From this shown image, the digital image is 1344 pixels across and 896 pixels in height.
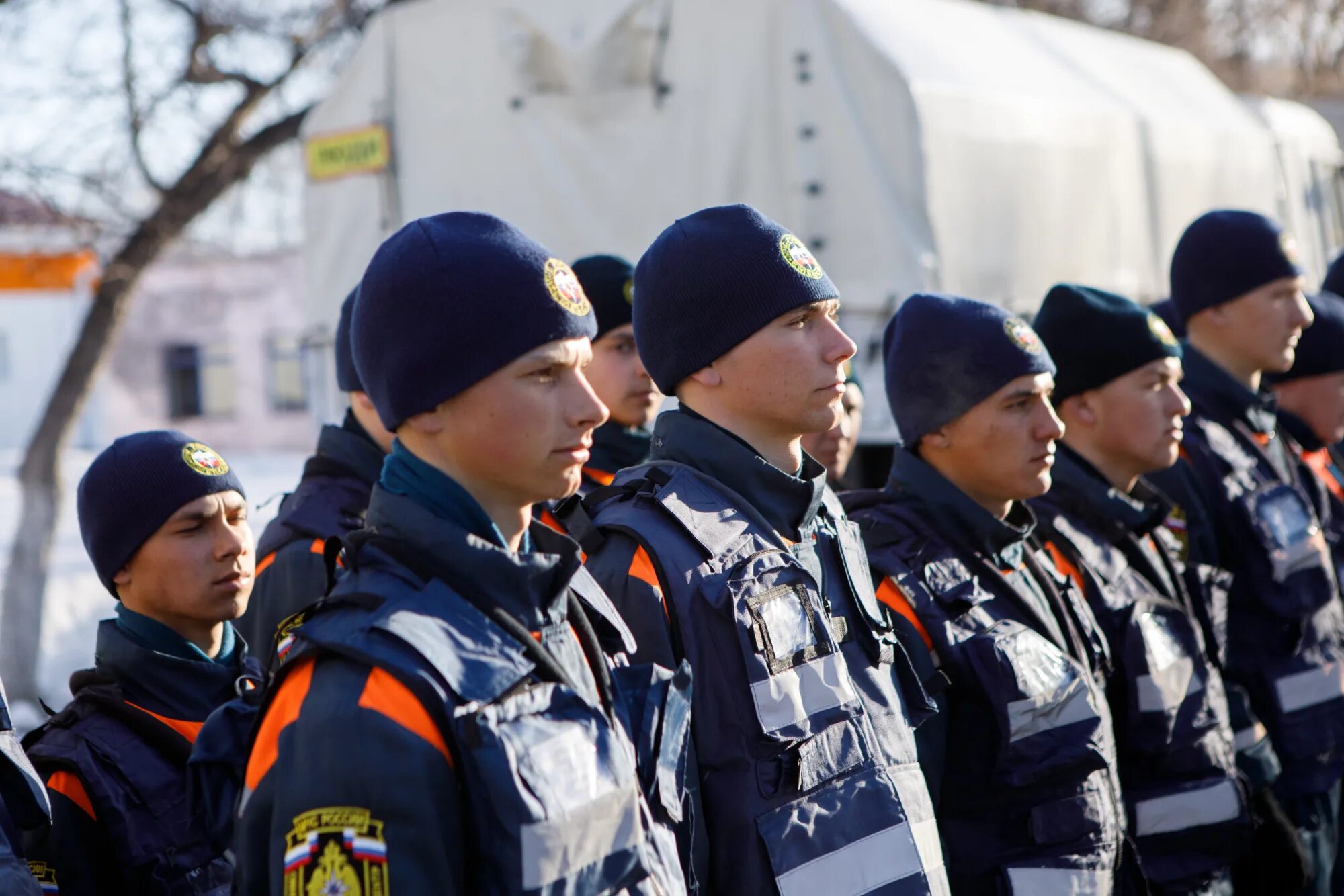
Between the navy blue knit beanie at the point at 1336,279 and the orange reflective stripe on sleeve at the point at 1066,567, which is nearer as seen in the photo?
the orange reflective stripe on sleeve at the point at 1066,567

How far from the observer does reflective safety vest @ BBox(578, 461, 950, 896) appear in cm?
229

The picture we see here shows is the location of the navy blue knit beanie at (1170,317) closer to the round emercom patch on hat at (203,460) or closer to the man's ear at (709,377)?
the man's ear at (709,377)

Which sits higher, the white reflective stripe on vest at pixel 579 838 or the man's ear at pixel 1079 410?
the man's ear at pixel 1079 410

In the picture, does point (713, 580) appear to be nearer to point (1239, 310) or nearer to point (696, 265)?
point (696, 265)

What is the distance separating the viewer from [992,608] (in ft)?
9.83

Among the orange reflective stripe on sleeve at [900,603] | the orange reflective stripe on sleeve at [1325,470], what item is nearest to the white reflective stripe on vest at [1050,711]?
the orange reflective stripe on sleeve at [900,603]

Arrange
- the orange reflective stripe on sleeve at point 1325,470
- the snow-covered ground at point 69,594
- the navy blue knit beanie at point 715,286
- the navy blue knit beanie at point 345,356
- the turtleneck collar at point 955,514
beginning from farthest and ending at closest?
the snow-covered ground at point 69,594
the orange reflective stripe on sleeve at point 1325,470
the navy blue knit beanie at point 345,356
the turtleneck collar at point 955,514
the navy blue knit beanie at point 715,286

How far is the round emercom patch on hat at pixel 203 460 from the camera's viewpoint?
297cm

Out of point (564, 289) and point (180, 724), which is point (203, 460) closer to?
point (180, 724)

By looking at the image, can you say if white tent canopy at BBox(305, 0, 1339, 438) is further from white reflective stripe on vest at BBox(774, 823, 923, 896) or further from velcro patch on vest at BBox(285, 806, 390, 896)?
velcro patch on vest at BBox(285, 806, 390, 896)

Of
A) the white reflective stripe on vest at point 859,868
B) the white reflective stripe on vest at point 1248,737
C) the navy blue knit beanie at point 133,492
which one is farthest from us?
the white reflective stripe on vest at point 1248,737

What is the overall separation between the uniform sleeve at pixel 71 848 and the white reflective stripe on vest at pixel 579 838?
1118 millimetres

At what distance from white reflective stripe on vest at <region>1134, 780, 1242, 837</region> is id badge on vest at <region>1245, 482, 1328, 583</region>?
102 cm

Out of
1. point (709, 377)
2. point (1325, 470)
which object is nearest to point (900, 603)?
point (709, 377)
